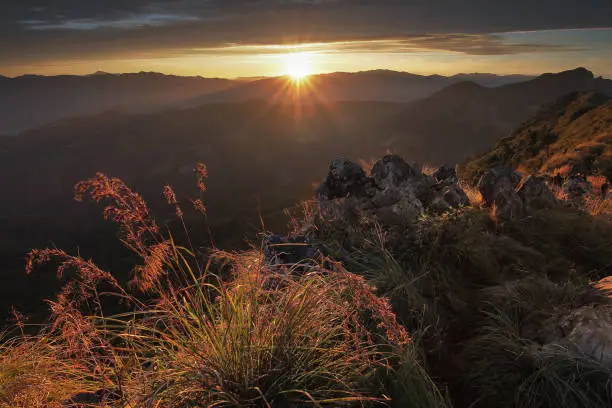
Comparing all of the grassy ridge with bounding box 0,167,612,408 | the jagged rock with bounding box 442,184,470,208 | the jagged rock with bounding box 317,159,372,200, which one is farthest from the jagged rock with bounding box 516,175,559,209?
the jagged rock with bounding box 317,159,372,200

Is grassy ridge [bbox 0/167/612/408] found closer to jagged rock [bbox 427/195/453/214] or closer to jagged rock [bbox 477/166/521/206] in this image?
jagged rock [bbox 427/195/453/214]

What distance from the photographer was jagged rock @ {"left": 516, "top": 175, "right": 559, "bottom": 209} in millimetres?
6809

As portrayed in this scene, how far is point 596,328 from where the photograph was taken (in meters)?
3.52

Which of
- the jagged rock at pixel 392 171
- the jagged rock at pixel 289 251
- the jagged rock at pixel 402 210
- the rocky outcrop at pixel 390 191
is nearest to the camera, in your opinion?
the jagged rock at pixel 289 251

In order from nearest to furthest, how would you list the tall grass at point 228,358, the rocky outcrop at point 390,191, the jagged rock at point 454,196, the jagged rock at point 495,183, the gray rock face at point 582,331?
the tall grass at point 228,358 < the gray rock face at point 582,331 < the rocky outcrop at point 390,191 < the jagged rock at point 495,183 < the jagged rock at point 454,196

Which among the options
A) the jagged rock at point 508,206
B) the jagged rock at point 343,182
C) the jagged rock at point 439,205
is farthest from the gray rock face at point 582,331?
the jagged rock at point 343,182

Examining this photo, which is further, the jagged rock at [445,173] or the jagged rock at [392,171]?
the jagged rock at [445,173]

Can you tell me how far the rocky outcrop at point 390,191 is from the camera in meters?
6.66

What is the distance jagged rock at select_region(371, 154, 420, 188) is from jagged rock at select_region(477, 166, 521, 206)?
1.19m

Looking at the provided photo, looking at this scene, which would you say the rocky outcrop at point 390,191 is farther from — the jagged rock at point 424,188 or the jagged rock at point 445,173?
Result: the jagged rock at point 445,173

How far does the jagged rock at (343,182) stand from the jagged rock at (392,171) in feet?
0.88

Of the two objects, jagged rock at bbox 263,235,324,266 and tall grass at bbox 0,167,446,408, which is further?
jagged rock at bbox 263,235,324,266

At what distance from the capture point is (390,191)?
23.3ft

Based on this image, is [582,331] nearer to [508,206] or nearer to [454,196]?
[508,206]
